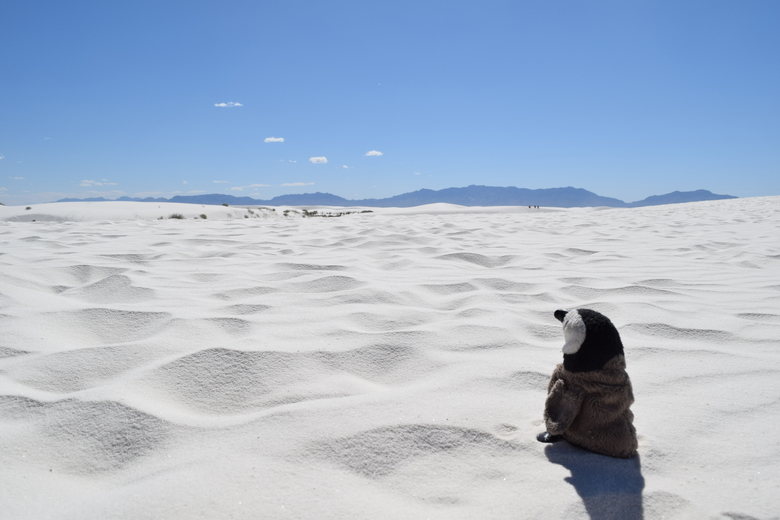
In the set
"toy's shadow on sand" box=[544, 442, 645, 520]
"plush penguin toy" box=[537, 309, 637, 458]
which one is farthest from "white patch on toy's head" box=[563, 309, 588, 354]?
"toy's shadow on sand" box=[544, 442, 645, 520]

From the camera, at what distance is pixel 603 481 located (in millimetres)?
1154

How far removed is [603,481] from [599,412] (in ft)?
0.56

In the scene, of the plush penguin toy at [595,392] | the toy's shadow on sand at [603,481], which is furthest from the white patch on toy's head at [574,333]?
the toy's shadow on sand at [603,481]

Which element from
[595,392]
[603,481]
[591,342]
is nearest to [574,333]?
[591,342]

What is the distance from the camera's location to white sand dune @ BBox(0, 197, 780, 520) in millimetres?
1099

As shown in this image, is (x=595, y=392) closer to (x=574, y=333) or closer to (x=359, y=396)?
(x=574, y=333)

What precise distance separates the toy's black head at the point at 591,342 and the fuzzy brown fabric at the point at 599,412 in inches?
0.7

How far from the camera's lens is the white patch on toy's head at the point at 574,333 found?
4.07 feet

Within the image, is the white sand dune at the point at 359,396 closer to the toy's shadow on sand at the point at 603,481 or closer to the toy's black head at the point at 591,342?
the toy's shadow on sand at the point at 603,481

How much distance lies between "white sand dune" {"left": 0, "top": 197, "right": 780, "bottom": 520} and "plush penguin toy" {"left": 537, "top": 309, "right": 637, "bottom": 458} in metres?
0.06

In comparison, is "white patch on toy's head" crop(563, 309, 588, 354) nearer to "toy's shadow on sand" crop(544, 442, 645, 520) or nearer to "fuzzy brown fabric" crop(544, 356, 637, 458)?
"fuzzy brown fabric" crop(544, 356, 637, 458)

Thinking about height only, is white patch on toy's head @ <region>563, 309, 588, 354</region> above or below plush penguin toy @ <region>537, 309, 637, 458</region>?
above

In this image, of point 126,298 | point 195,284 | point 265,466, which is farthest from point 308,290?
point 265,466

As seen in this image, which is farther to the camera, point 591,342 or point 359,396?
point 359,396
